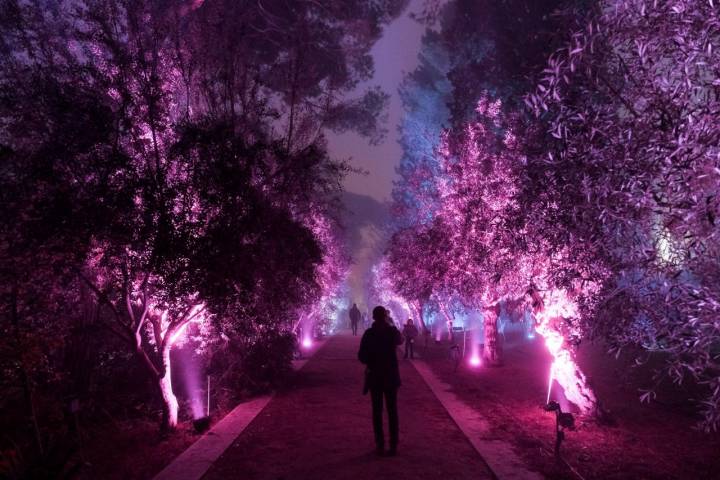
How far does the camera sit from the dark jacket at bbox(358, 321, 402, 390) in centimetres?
808

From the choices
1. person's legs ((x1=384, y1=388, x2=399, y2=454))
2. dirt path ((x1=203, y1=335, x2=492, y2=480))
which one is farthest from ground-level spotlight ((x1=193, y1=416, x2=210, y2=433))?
person's legs ((x1=384, y1=388, x2=399, y2=454))

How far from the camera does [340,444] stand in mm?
9031

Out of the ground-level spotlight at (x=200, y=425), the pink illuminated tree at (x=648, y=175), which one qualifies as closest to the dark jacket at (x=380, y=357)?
the pink illuminated tree at (x=648, y=175)

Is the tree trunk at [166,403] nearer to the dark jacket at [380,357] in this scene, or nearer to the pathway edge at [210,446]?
the pathway edge at [210,446]

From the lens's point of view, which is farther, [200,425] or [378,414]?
[200,425]

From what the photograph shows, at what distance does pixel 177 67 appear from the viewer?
1113cm

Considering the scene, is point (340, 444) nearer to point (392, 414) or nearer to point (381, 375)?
point (392, 414)

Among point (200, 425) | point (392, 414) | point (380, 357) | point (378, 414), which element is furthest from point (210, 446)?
point (380, 357)

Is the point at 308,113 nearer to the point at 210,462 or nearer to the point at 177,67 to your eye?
the point at 177,67

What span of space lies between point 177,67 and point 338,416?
7.78 metres

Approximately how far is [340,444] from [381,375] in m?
1.76

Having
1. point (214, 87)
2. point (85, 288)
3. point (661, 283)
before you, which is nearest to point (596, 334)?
point (661, 283)

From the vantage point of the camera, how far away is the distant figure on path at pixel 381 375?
26.5ft

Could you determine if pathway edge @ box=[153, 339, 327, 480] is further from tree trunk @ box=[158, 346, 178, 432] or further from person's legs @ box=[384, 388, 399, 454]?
person's legs @ box=[384, 388, 399, 454]
